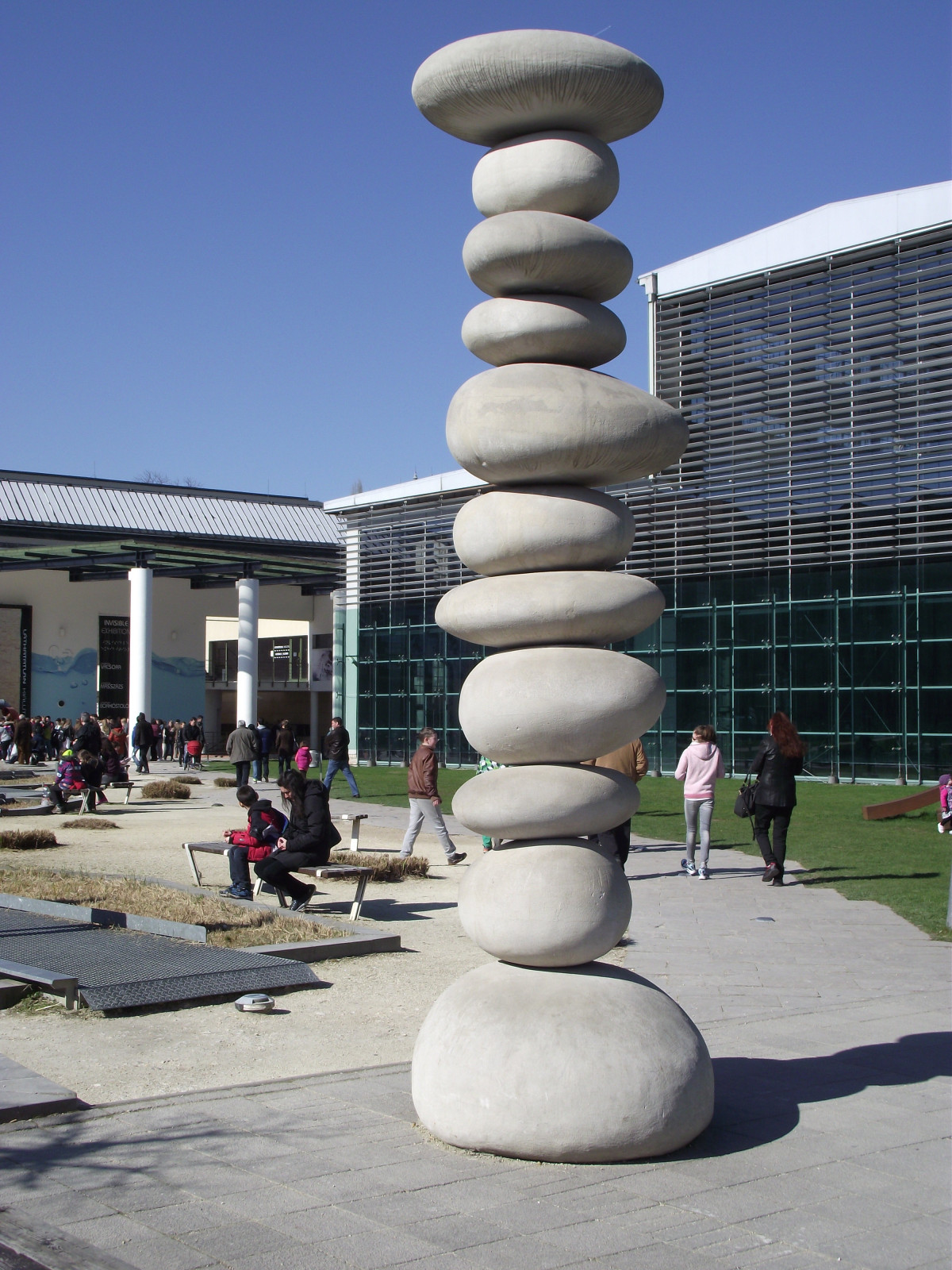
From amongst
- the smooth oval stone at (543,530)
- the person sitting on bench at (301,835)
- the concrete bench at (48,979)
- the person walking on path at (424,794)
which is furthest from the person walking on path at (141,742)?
the smooth oval stone at (543,530)

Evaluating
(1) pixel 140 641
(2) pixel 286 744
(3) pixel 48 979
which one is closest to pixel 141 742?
(1) pixel 140 641

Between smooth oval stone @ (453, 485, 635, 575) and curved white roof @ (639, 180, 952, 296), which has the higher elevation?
curved white roof @ (639, 180, 952, 296)

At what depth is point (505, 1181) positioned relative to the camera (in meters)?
4.64

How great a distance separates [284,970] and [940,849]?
10931mm

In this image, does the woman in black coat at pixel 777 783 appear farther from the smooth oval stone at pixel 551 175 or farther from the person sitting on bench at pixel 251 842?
the smooth oval stone at pixel 551 175

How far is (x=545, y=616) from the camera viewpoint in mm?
5516

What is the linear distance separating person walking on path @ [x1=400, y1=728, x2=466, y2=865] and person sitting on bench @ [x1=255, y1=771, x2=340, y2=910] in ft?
12.2

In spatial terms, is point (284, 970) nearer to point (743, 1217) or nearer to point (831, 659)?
point (743, 1217)

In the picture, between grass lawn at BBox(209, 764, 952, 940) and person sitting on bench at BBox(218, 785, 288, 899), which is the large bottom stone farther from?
person sitting on bench at BBox(218, 785, 288, 899)

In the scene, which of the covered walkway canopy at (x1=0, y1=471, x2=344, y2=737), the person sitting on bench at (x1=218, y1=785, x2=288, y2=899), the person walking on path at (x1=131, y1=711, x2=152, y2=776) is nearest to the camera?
the person sitting on bench at (x1=218, y1=785, x2=288, y2=899)

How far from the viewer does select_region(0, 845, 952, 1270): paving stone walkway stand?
396 centimetres

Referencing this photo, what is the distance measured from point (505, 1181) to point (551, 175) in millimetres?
4228

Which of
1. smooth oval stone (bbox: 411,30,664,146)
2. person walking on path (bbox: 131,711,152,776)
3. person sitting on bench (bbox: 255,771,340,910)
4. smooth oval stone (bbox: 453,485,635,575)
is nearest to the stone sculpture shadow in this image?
smooth oval stone (bbox: 453,485,635,575)

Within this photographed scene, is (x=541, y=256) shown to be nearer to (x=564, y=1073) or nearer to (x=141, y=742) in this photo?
(x=564, y=1073)
